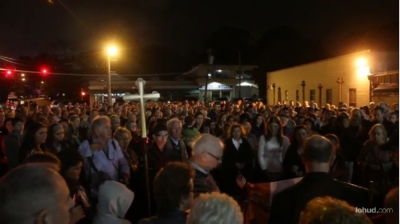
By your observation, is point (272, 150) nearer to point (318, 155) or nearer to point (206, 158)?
point (206, 158)

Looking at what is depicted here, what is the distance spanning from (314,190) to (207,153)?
119cm

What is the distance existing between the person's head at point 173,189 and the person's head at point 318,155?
1.21m

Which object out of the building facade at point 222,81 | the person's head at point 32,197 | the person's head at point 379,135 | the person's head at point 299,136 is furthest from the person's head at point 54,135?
the building facade at point 222,81

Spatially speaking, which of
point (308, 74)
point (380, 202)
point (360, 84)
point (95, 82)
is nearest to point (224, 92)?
point (95, 82)

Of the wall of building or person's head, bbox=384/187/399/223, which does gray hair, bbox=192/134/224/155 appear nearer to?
person's head, bbox=384/187/399/223

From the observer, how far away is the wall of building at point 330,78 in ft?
95.9

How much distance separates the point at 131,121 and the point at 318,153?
7080 mm

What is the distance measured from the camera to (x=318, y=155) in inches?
164

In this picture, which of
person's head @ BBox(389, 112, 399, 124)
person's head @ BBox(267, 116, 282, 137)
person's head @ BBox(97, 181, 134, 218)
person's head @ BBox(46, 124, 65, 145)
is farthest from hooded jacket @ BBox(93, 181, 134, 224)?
person's head @ BBox(389, 112, 399, 124)

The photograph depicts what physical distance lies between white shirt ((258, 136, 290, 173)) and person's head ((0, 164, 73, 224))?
246 inches

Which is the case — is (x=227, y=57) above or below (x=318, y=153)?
above

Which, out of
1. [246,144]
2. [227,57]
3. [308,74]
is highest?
[227,57]

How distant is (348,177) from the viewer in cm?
837

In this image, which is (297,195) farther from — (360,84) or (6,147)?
(360,84)
